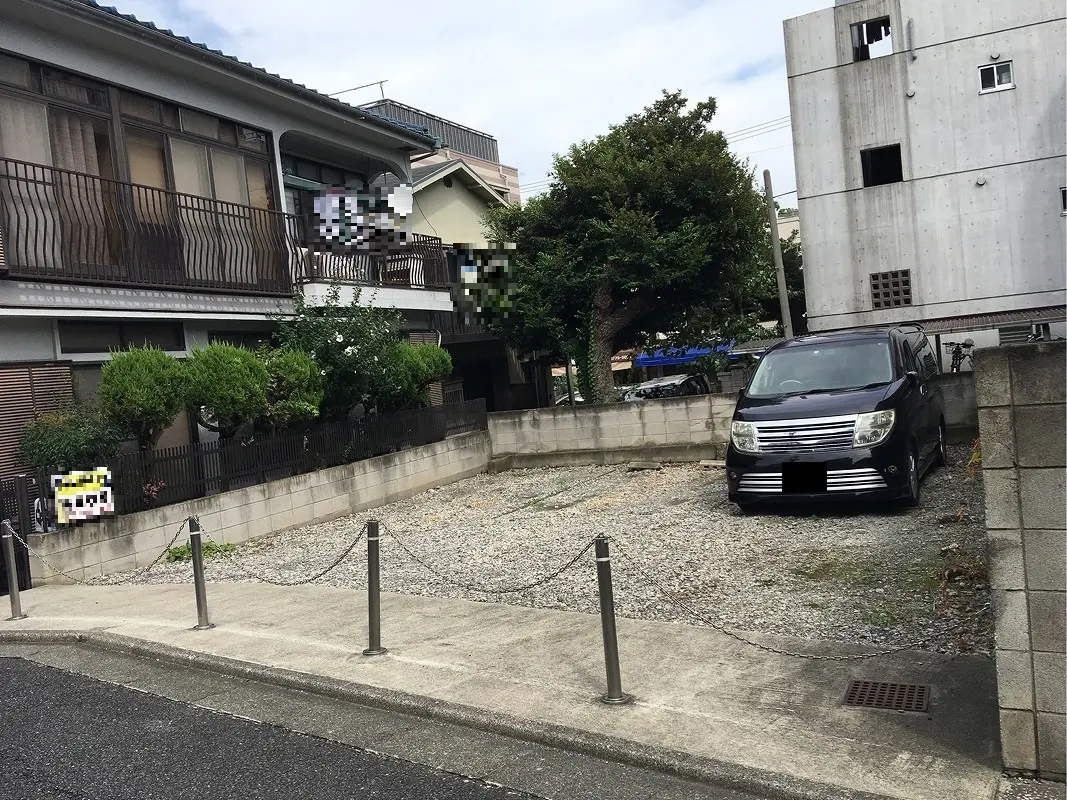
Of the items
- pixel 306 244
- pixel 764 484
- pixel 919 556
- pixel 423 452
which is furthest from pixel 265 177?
pixel 919 556

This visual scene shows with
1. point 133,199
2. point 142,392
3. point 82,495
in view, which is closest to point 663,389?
point 133,199

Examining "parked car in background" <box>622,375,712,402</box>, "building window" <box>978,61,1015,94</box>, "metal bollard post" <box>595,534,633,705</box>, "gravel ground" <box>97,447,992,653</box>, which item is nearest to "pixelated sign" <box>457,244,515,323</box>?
"gravel ground" <box>97,447,992,653</box>

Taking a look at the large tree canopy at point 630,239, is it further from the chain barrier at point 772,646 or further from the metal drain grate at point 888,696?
the metal drain grate at point 888,696

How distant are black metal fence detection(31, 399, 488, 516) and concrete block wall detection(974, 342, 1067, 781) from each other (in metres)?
8.44

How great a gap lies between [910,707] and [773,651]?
3.25 ft

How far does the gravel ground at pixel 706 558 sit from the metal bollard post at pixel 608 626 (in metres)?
1.43

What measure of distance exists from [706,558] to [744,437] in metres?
1.70

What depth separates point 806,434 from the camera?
8.15m

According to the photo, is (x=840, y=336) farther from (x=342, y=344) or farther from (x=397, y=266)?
(x=397, y=266)

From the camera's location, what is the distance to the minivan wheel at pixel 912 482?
8.10 m

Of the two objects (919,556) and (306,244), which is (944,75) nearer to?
(306,244)

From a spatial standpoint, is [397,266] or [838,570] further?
[397,266]

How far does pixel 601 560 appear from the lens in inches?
168

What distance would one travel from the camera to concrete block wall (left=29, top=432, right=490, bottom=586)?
8.59 meters
